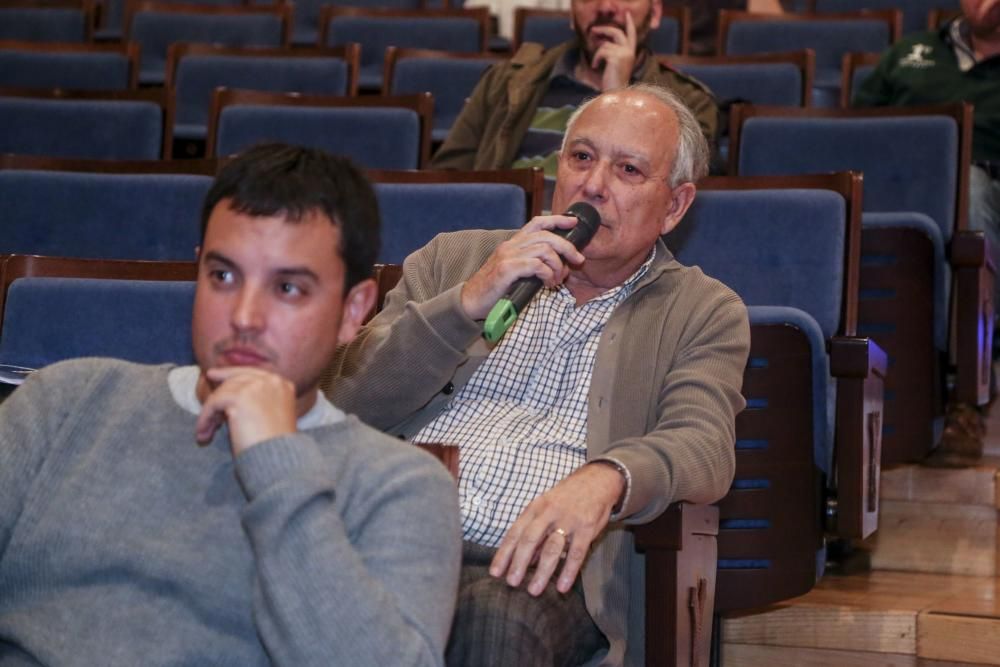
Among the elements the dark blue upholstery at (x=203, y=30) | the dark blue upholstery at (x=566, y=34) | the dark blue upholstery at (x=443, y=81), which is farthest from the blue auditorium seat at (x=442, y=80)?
the dark blue upholstery at (x=203, y=30)

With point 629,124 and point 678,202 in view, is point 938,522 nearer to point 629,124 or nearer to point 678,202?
point 678,202

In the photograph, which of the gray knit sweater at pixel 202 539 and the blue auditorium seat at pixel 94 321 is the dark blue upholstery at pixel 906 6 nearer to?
the blue auditorium seat at pixel 94 321

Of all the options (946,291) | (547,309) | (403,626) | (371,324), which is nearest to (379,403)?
(371,324)

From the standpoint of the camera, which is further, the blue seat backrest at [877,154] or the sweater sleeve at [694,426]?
the blue seat backrest at [877,154]

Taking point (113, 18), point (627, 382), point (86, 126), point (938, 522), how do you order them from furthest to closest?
point (113, 18) < point (86, 126) < point (938, 522) < point (627, 382)

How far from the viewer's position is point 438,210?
1.77 m

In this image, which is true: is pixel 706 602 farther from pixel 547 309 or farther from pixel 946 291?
pixel 946 291

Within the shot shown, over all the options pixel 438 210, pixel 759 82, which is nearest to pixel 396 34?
pixel 759 82

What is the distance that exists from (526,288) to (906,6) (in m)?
2.92

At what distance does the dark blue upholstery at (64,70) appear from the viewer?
317 cm

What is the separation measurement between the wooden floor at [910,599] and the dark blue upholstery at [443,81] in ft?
4.68

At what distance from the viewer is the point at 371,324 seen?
53.7 inches

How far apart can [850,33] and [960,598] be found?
6.74ft

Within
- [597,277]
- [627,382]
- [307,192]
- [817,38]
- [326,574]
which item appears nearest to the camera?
[326,574]
